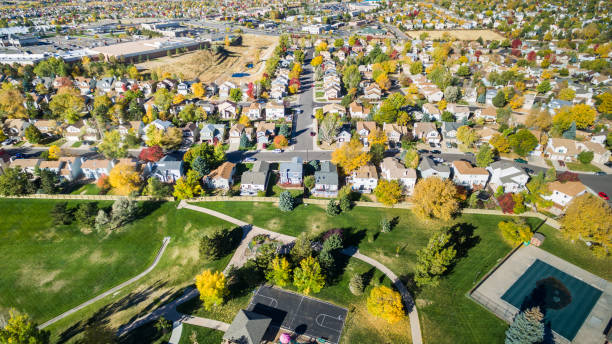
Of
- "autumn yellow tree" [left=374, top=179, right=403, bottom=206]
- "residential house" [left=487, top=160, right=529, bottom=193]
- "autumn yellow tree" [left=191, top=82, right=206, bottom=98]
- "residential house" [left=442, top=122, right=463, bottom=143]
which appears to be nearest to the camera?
"autumn yellow tree" [left=374, top=179, right=403, bottom=206]

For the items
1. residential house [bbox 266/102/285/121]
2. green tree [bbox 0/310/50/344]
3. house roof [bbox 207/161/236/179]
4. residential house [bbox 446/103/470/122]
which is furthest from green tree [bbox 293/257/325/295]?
residential house [bbox 446/103/470/122]

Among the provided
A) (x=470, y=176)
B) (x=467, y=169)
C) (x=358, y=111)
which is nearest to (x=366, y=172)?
(x=467, y=169)

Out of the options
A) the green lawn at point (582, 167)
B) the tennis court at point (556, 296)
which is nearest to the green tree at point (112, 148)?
the tennis court at point (556, 296)

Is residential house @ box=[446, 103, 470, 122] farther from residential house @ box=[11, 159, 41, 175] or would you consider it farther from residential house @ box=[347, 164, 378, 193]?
residential house @ box=[11, 159, 41, 175]

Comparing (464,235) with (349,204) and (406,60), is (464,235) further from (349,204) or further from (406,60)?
(406,60)

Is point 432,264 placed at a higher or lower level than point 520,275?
higher

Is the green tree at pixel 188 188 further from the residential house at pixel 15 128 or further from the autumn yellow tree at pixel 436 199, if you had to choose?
the residential house at pixel 15 128

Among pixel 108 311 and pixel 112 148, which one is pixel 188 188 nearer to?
pixel 108 311
